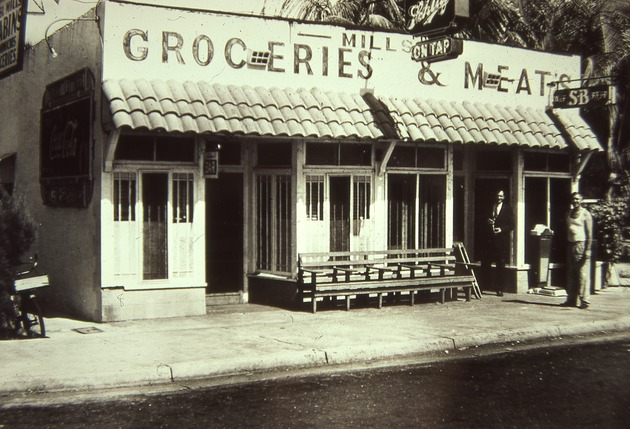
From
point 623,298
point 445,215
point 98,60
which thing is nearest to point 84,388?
point 98,60

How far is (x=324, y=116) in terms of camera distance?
13.0 m

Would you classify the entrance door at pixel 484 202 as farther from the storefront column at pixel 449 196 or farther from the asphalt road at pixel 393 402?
the asphalt road at pixel 393 402

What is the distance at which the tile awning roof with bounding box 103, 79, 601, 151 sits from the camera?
1162cm

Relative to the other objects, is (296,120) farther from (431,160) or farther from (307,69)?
(431,160)

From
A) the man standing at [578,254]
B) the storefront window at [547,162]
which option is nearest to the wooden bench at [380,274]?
the man standing at [578,254]

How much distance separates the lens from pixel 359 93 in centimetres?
1404

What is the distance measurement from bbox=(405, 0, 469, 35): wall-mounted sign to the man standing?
3795mm

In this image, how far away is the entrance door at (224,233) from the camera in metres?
13.8

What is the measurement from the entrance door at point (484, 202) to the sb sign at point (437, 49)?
3.53 metres

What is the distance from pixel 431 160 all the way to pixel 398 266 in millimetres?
2263

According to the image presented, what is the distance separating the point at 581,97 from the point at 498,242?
313 cm

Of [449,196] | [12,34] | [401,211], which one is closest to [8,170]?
[12,34]

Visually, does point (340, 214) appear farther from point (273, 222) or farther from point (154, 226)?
point (154, 226)

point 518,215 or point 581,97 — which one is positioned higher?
point 581,97
